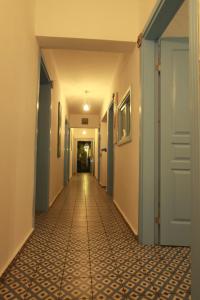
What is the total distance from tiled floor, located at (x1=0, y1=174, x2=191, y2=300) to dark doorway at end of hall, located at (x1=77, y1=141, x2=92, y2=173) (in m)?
11.2

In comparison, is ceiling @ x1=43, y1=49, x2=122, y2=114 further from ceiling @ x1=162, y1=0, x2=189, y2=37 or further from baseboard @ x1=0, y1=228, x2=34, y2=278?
baseboard @ x1=0, y1=228, x2=34, y2=278

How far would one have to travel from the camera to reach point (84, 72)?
4754 millimetres

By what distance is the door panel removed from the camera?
7.39 ft

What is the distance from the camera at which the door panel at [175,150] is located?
88.7 inches

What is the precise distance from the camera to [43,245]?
2.22m

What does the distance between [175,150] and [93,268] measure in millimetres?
1351

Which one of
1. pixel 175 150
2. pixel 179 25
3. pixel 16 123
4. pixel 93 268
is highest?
pixel 179 25

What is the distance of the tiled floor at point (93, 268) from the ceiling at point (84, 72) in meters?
2.66

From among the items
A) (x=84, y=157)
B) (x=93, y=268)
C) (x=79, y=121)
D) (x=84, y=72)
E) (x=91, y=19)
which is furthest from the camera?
(x=84, y=157)

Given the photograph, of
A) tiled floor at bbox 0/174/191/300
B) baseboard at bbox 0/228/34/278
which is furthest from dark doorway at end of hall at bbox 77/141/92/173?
baseboard at bbox 0/228/34/278

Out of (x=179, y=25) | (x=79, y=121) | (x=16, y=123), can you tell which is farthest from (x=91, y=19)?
(x=79, y=121)

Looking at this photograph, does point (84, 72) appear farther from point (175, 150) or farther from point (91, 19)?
point (175, 150)

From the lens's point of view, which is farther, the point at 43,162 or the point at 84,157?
the point at 84,157

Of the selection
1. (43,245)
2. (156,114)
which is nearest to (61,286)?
(43,245)
